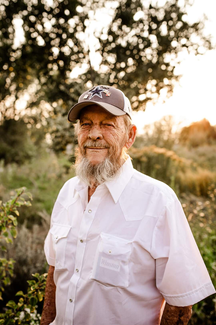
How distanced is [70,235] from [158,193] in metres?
0.69

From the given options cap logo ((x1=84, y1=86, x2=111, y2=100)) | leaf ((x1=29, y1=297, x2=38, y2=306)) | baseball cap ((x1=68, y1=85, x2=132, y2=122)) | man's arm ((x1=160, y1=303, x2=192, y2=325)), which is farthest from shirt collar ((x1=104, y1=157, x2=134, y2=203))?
leaf ((x1=29, y1=297, x2=38, y2=306))

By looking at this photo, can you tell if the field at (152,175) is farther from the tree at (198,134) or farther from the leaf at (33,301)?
the tree at (198,134)

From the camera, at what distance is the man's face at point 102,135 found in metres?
1.73

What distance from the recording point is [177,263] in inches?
53.5

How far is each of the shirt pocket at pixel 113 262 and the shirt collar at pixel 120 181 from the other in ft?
0.95

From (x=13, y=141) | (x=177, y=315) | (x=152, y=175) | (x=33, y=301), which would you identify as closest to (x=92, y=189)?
(x=177, y=315)

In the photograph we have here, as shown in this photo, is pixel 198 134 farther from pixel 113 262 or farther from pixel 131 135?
pixel 113 262

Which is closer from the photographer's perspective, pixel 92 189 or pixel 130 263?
pixel 130 263

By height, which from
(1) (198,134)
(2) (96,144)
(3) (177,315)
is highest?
(1) (198,134)

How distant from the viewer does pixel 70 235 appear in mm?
1671

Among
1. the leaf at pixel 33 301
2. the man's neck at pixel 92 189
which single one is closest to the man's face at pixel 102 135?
the man's neck at pixel 92 189

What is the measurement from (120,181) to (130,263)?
539 mm

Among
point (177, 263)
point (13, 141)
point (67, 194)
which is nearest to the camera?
point (177, 263)

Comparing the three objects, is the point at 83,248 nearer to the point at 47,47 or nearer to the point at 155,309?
the point at 155,309
